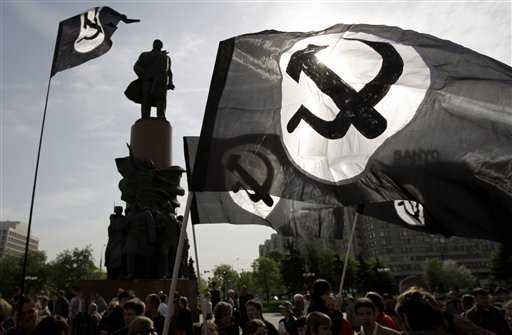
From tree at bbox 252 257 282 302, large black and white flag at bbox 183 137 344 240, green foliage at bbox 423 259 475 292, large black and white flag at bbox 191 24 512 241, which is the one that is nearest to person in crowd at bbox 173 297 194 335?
large black and white flag at bbox 183 137 344 240

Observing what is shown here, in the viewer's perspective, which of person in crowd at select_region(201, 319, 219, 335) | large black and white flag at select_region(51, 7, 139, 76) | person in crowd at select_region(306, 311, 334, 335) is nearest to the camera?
person in crowd at select_region(306, 311, 334, 335)

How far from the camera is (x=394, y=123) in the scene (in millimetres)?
4133

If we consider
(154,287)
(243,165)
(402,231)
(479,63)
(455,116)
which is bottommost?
(154,287)

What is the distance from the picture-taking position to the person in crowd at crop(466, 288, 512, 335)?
6195mm

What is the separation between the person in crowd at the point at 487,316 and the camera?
244 inches

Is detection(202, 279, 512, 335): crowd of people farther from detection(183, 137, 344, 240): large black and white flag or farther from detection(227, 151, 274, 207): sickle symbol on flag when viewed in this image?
detection(227, 151, 274, 207): sickle symbol on flag

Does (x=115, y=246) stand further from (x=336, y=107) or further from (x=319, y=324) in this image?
(x=319, y=324)

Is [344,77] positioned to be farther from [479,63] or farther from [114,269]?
[114,269]

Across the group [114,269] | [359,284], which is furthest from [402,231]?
[114,269]

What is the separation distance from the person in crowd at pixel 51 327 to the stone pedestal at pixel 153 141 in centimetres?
1131

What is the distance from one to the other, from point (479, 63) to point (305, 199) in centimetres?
204

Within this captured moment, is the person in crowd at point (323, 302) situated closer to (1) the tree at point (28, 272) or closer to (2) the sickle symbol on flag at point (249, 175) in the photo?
(2) the sickle symbol on flag at point (249, 175)

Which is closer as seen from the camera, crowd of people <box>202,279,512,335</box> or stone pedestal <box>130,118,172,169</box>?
crowd of people <box>202,279,512,335</box>

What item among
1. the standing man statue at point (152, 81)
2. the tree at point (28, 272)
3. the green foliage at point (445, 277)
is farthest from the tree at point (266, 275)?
the standing man statue at point (152, 81)
